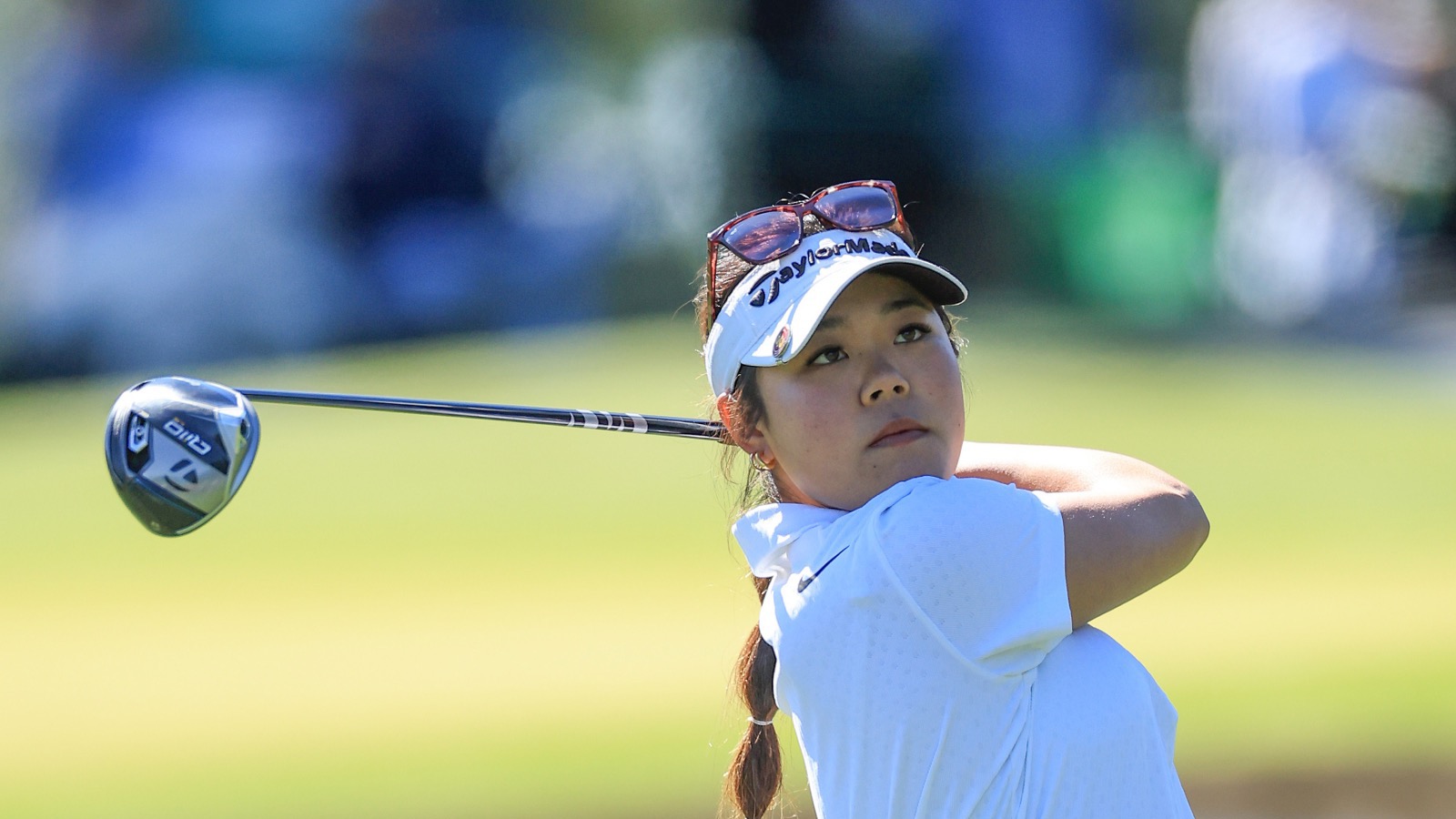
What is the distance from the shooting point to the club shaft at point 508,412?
2.02m

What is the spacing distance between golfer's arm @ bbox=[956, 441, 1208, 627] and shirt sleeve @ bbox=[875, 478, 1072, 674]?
0.11 feet

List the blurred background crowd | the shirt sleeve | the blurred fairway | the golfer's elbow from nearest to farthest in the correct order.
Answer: the shirt sleeve, the golfer's elbow, the blurred fairway, the blurred background crowd

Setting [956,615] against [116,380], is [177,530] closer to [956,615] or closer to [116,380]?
[956,615]

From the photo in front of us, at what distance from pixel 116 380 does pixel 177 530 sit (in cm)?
937

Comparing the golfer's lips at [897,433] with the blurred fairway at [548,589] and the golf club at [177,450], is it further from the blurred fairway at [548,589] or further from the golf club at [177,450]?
the golf club at [177,450]

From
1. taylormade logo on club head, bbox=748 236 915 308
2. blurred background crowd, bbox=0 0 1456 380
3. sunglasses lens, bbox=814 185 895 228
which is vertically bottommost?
blurred background crowd, bbox=0 0 1456 380

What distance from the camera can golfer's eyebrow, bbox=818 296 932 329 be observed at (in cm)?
189

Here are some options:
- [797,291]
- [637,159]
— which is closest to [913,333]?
[797,291]

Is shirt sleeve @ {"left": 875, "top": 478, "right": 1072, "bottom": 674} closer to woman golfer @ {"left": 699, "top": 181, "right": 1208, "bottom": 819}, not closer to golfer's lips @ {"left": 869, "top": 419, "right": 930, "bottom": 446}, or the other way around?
woman golfer @ {"left": 699, "top": 181, "right": 1208, "bottom": 819}

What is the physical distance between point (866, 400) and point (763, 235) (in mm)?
266

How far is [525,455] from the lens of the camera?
28.6ft

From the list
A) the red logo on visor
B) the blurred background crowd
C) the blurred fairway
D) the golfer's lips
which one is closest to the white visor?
the red logo on visor

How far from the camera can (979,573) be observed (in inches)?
66.7

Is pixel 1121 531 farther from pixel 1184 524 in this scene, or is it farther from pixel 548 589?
pixel 548 589
